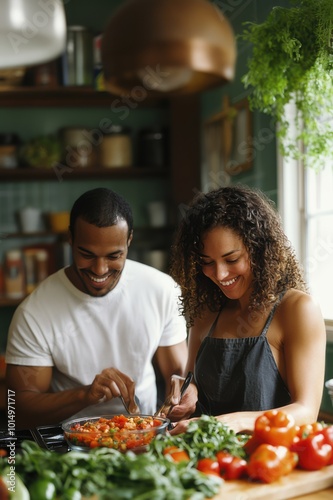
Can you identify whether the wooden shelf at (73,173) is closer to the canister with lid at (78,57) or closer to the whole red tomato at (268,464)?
the canister with lid at (78,57)

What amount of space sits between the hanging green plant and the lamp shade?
1217 mm

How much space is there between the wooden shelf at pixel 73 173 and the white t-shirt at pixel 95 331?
2349 millimetres

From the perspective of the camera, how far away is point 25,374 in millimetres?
2383

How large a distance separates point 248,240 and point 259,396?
447 mm

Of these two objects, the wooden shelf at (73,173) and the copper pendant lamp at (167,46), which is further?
the wooden shelf at (73,173)

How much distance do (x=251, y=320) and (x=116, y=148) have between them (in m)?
2.95

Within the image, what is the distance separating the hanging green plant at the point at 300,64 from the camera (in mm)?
2508

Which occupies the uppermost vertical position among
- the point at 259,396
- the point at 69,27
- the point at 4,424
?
the point at 69,27

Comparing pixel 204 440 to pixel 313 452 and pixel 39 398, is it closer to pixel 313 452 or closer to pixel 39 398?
pixel 313 452

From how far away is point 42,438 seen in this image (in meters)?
1.90

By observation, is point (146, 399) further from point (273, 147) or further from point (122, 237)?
point (273, 147)

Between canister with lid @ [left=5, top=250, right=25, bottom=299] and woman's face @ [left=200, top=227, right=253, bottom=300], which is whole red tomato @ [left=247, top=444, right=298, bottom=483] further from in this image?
canister with lid @ [left=5, top=250, right=25, bottom=299]

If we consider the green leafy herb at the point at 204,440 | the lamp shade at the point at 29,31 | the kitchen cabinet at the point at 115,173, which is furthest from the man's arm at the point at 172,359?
the kitchen cabinet at the point at 115,173

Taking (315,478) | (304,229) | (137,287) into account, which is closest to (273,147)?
(304,229)
